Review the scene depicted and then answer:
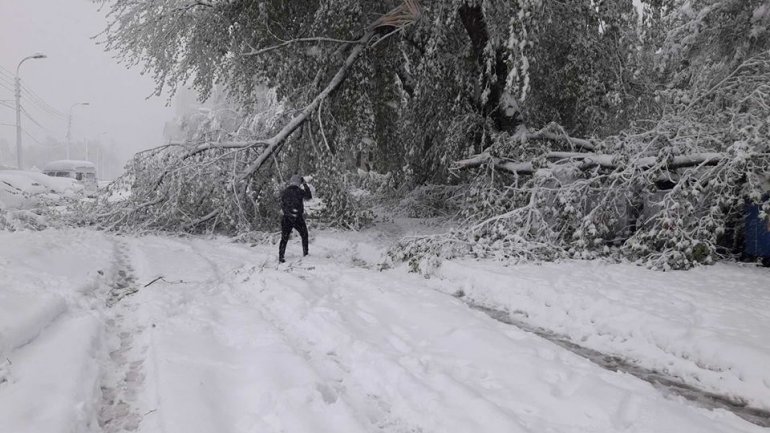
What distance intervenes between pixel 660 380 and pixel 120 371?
161 inches

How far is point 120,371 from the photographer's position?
136 inches

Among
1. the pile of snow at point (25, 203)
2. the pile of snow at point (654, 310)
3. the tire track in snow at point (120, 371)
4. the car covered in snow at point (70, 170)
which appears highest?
the pile of snow at point (654, 310)

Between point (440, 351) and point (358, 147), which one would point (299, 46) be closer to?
point (358, 147)

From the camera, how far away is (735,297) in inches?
204

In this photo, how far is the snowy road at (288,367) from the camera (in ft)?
9.10

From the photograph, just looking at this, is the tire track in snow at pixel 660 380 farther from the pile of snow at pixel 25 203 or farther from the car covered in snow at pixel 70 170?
the car covered in snow at pixel 70 170

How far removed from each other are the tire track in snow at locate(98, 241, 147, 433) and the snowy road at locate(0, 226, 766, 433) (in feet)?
0.04

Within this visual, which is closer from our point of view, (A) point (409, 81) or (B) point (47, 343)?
(B) point (47, 343)

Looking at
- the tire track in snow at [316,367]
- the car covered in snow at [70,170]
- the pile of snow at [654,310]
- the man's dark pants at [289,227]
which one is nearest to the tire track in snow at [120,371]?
the tire track in snow at [316,367]

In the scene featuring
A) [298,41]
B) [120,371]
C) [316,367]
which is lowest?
[120,371]

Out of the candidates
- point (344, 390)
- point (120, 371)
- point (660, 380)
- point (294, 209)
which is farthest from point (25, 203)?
point (660, 380)

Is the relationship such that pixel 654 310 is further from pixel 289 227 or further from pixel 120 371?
pixel 289 227

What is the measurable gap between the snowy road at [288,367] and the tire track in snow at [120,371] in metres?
0.01

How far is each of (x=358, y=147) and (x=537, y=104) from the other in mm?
4437
